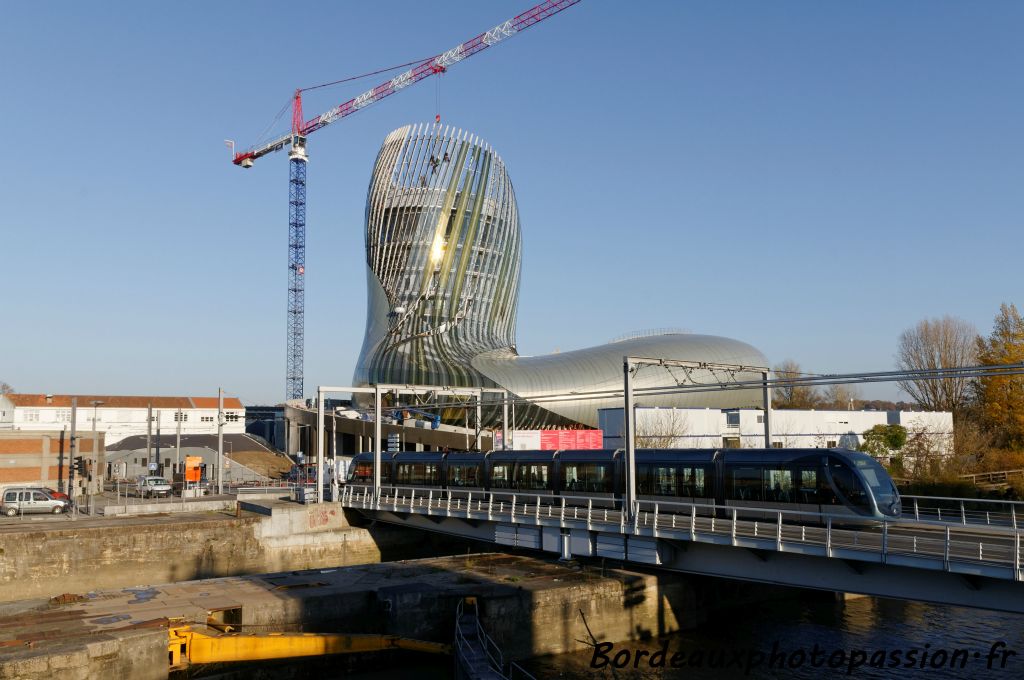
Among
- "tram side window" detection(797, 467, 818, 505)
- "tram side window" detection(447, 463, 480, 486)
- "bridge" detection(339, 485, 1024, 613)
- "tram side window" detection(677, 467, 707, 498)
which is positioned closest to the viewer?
"bridge" detection(339, 485, 1024, 613)

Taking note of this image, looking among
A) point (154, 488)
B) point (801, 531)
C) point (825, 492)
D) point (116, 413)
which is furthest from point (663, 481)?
point (116, 413)

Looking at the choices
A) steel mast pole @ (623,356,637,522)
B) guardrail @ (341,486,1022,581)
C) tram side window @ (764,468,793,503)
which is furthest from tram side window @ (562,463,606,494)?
tram side window @ (764,468,793,503)

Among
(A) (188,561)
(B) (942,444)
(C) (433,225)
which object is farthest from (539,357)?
(A) (188,561)

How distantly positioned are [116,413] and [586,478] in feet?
291

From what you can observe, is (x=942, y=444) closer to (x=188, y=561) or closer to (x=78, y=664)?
(x=188, y=561)

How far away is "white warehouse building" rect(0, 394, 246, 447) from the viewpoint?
316 feet

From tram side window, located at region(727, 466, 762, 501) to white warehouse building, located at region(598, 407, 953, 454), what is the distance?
28412 millimetres

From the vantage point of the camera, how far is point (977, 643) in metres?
26.0

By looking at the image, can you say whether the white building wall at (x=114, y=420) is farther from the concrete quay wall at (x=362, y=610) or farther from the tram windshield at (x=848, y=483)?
the tram windshield at (x=848, y=483)

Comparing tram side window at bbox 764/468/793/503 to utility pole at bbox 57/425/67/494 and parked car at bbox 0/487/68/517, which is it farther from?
utility pole at bbox 57/425/67/494

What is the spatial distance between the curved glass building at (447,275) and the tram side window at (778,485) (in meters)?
60.0

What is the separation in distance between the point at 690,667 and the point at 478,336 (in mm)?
74197

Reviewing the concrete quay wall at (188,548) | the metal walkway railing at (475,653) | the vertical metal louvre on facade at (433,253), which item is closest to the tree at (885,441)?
the concrete quay wall at (188,548)

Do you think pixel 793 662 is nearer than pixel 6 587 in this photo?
Yes
